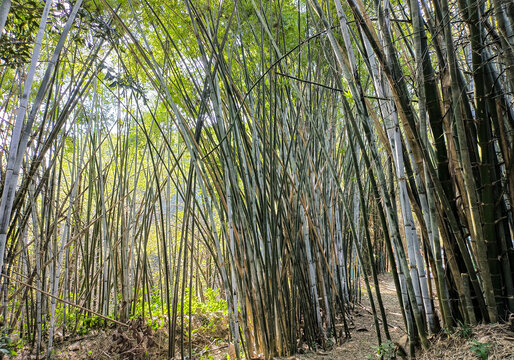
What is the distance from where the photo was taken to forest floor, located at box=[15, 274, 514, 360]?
1.08 meters

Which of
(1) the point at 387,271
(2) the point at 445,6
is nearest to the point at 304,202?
(2) the point at 445,6

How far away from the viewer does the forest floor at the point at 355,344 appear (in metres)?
1.08

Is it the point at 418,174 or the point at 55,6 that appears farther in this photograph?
the point at 55,6

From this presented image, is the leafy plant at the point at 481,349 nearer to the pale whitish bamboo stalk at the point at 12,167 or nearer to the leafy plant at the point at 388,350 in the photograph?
the leafy plant at the point at 388,350

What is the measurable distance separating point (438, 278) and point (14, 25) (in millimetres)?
2513

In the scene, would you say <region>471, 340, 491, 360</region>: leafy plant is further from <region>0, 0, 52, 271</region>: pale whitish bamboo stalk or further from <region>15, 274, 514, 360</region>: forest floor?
<region>0, 0, 52, 271</region>: pale whitish bamboo stalk

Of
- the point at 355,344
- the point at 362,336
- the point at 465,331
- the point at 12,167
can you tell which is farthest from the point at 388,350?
the point at 12,167

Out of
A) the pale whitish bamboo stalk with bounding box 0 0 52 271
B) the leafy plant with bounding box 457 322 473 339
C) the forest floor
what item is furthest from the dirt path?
the pale whitish bamboo stalk with bounding box 0 0 52 271

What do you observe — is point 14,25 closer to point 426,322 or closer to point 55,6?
point 55,6

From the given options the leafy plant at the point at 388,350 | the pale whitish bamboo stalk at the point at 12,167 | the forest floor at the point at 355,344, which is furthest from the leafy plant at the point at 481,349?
the pale whitish bamboo stalk at the point at 12,167

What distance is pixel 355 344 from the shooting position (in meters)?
2.04

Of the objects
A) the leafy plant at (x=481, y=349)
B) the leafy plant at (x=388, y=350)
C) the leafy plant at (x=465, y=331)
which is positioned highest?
the leafy plant at (x=465, y=331)

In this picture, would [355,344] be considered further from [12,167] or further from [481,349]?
[12,167]

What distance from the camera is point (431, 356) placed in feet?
3.88
